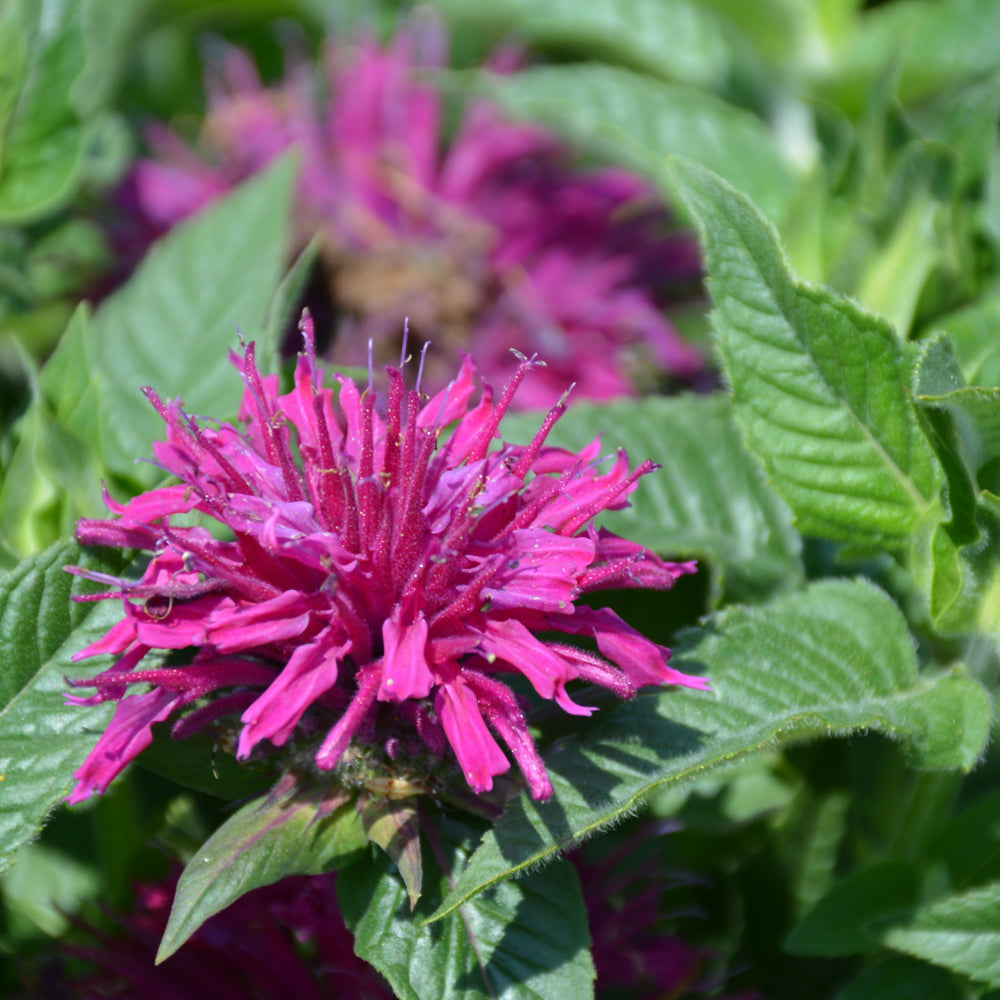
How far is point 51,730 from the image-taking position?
0.61 metres

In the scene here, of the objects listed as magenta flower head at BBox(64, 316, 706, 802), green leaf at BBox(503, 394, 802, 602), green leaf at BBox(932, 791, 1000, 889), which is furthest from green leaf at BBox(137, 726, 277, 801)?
green leaf at BBox(932, 791, 1000, 889)

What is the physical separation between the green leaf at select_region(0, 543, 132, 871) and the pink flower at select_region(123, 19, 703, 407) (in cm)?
72

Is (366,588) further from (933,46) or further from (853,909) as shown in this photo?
(933,46)

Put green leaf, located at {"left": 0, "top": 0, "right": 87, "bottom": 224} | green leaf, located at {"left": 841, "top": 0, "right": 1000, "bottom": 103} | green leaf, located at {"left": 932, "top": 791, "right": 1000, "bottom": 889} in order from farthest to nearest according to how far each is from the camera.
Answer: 1. green leaf, located at {"left": 841, "top": 0, "right": 1000, "bottom": 103}
2. green leaf, located at {"left": 0, "top": 0, "right": 87, "bottom": 224}
3. green leaf, located at {"left": 932, "top": 791, "right": 1000, "bottom": 889}

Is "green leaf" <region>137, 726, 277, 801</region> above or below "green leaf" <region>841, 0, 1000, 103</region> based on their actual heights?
below

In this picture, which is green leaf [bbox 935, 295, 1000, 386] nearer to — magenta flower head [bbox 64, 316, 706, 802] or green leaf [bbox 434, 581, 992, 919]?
green leaf [bbox 434, 581, 992, 919]

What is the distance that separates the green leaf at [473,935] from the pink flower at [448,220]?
2.64 ft

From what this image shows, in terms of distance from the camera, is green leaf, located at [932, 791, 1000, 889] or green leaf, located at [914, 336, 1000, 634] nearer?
green leaf, located at [914, 336, 1000, 634]

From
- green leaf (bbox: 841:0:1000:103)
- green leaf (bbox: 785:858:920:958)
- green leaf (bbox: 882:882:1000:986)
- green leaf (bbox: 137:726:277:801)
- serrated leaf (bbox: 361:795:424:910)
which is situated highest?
green leaf (bbox: 841:0:1000:103)

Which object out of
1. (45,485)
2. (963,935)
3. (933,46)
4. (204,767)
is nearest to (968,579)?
(963,935)

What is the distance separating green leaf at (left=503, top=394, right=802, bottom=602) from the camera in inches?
31.4

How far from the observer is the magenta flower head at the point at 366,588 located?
54 cm

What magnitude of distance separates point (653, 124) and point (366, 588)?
2.29 feet

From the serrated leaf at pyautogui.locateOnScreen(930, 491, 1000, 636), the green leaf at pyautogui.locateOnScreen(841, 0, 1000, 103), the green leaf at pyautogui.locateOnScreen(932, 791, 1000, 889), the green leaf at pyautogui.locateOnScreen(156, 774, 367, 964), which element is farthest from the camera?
the green leaf at pyautogui.locateOnScreen(841, 0, 1000, 103)
